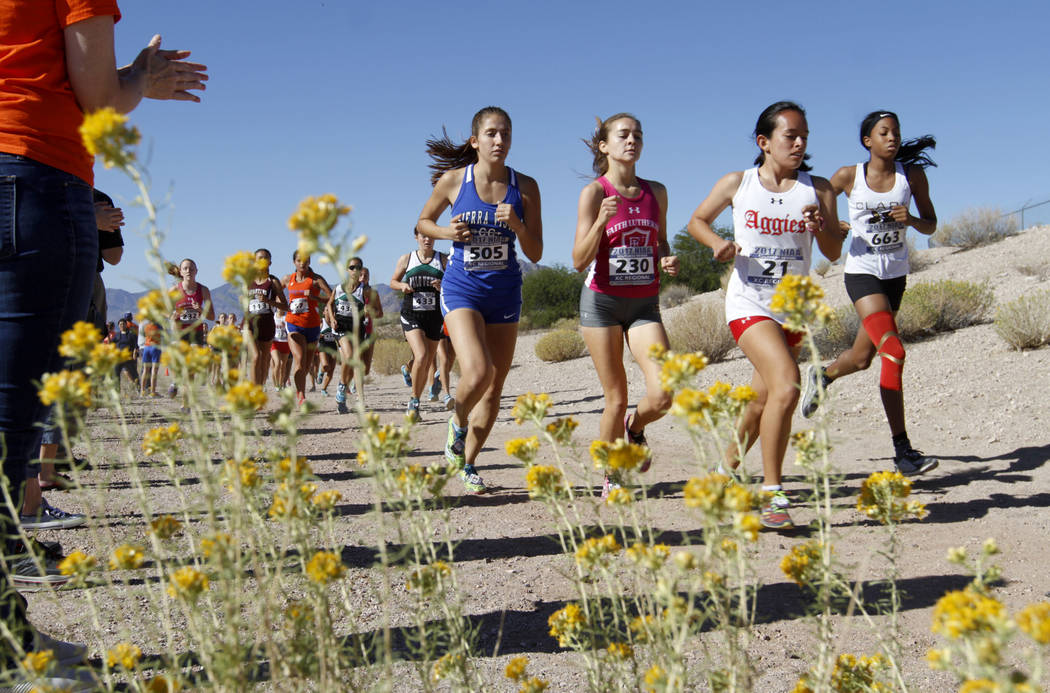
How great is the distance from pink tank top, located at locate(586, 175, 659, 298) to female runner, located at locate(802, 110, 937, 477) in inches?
61.3

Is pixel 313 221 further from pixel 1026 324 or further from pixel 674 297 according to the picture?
pixel 674 297

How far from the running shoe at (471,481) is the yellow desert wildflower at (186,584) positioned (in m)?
3.99

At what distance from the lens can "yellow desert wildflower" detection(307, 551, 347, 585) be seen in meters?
1.46

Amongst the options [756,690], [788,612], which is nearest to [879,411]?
[788,612]

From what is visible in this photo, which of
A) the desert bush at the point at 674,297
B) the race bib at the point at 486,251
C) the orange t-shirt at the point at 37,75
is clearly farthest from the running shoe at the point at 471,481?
the desert bush at the point at 674,297

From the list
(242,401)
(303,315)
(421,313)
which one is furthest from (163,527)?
(303,315)

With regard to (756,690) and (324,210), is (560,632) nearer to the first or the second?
(756,690)

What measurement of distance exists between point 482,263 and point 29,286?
316 centimetres

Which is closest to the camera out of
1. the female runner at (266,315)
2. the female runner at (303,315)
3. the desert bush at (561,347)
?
the female runner at (266,315)

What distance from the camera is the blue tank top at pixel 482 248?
520 centimetres

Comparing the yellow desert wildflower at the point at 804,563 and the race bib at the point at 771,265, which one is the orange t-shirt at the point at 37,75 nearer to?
the yellow desert wildflower at the point at 804,563

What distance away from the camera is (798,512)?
15.5 feet

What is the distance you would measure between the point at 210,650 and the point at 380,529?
50 cm

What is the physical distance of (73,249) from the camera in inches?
95.5
